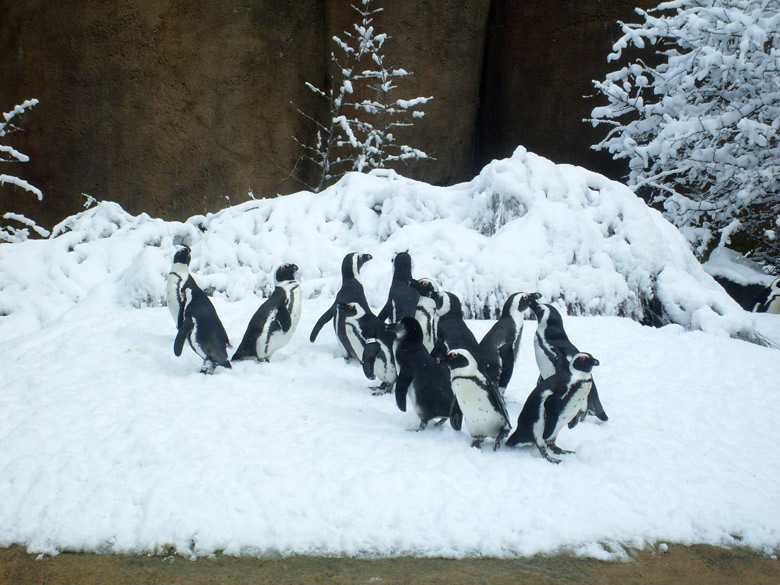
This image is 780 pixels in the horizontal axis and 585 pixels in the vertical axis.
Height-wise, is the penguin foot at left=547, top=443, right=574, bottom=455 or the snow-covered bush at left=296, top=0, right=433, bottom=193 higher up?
the snow-covered bush at left=296, top=0, right=433, bottom=193

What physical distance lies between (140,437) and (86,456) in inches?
8.3

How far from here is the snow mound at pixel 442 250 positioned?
486cm

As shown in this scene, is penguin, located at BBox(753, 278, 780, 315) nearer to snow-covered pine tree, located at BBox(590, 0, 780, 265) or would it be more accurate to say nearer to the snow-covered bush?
snow-covered pine tree, located at BBox(590, 0, 780, 265)

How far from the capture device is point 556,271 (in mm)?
4914

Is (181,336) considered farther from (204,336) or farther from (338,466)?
(338,466)

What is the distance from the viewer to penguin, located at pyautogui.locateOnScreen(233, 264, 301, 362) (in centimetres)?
381

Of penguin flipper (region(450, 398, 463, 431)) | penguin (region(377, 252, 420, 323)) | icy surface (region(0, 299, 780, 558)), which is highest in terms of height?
penguin (region(377, 252, 420, 323))

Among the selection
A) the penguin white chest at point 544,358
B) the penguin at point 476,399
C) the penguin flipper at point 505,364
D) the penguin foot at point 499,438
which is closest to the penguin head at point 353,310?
the penguin flipper at point 505,364

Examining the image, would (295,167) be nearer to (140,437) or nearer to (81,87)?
(81,87)

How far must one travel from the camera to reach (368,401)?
3.40m

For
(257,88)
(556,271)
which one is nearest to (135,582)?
(556,271)

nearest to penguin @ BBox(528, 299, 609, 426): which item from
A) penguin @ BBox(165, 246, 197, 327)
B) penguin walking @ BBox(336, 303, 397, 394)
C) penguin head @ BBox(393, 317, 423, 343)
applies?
penguin head @ BBox(393, 317, 423, 343)

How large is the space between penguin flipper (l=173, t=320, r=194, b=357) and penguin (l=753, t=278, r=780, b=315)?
17.1 ft

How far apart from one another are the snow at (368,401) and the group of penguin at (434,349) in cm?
10
